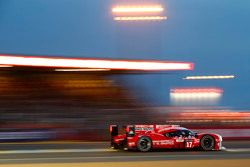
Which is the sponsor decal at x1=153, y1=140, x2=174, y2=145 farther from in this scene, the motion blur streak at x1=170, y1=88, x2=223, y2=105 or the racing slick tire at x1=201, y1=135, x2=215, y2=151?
the motion blur streak at x1=170, y1=88, x2=223, y2=105

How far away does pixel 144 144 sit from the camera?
17828 millimetres

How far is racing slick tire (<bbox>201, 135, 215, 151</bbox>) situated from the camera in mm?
18064

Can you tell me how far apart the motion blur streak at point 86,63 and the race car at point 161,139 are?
44.3 ft

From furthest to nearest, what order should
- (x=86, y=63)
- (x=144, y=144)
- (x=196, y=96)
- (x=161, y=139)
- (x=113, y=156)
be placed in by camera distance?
(x=196, y=96) < (x=86, y=63) < (x=161, y=139) < (x=144, y=144) < (x=113, y=156)

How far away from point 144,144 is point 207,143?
6.94ft

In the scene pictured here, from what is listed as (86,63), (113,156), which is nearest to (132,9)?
(86,63)

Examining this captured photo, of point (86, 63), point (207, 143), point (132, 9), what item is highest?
point (132, 9)

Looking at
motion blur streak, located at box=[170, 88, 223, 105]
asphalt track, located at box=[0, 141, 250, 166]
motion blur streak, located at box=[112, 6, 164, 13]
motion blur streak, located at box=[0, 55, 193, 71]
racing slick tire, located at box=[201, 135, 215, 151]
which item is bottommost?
asphalt track, located at box=[0, 141, 250, 166]

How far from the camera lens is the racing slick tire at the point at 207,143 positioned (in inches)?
711

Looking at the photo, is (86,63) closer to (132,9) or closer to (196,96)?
(132,9)

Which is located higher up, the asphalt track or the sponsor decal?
the sponsor decal

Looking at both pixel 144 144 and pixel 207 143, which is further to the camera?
pixel 207 143

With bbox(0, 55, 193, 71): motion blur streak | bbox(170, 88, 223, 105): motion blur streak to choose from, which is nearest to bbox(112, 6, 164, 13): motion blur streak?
bbox(0, 55, 193, 71): motion blur streak

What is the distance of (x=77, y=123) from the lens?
1128 inches
